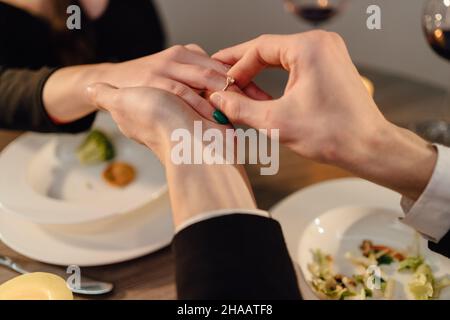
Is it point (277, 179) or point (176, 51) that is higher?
point (176, 51)

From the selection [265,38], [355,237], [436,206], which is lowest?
[355,237]

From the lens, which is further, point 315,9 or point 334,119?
point 315,9

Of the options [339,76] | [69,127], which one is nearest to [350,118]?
[339,76]

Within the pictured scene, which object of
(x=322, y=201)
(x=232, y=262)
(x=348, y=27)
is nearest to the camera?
(x=232, y=262)

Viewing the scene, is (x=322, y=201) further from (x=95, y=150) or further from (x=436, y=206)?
(x=95, y=150)

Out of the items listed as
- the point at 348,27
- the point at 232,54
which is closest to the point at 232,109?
the point at 232,54

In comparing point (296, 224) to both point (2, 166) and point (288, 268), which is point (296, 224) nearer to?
point (288, 268)

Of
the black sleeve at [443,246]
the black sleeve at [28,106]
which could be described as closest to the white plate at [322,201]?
the black sleeve at [443,246]

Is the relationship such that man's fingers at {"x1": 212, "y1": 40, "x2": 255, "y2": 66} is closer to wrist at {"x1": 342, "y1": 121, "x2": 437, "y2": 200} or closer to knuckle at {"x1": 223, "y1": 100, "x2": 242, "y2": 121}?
knuckle at {"x1": 223, "y1": 100, "x2": 242, "y2": 121}

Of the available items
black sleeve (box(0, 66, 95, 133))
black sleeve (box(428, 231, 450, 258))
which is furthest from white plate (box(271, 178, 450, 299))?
black sleeve (box(0, 66, 95, 133))
